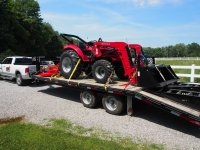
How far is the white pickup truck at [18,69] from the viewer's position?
44.1 ft

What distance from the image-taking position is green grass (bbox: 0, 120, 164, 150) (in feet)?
18.3

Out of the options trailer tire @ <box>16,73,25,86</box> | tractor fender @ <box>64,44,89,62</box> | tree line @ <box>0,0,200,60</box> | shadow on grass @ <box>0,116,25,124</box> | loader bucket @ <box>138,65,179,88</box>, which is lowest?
shadow on grass @ <box>0,116,25,124</box>

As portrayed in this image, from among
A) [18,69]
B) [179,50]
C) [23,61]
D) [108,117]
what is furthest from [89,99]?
[179,50]

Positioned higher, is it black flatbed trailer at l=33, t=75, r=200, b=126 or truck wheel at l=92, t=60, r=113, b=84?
truck wheel at l=92, t=60, r=113, b=84

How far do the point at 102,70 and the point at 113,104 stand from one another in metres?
1.27

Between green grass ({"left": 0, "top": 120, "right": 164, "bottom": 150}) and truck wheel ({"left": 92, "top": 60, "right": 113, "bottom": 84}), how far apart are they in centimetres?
210

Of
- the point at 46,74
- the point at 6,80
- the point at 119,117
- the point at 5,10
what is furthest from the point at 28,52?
the point at 119,117

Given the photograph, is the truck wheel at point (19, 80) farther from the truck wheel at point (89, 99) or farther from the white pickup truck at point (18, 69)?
the truck wheel at point (89, 99)

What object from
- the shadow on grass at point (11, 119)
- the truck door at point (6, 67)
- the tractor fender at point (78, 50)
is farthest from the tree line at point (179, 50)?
the shadow on grass at point (11, 119)

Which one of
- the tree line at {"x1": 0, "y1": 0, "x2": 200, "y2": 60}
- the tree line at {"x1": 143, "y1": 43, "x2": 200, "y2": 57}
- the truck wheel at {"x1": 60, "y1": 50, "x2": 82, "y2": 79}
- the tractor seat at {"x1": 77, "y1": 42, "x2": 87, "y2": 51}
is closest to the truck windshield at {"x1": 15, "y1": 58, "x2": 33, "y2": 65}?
the truck wheel at {"x1": 60, "y1": 50, "x2": 82, "y2": 79}

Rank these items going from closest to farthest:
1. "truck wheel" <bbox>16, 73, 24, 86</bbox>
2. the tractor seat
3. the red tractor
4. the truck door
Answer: the red tractor < the tractor seat < "truck wheel" <bbox>16, 73, 24, 86</bbox> < the truck door

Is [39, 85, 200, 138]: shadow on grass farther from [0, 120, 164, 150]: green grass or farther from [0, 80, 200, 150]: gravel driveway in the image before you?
[0, 120, 164, 150]: green grass

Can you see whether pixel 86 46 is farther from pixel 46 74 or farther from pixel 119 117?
pixel 119 117

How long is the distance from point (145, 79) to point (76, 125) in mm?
2410
